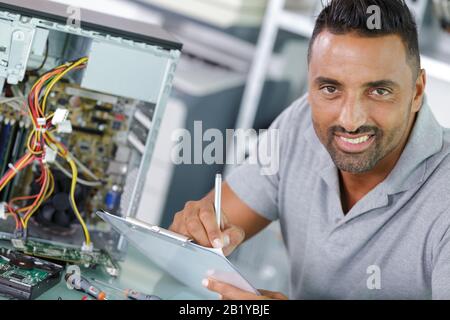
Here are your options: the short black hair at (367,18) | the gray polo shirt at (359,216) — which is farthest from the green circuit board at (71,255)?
the short black hair at (367,18)

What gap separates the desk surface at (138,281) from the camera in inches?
48.6

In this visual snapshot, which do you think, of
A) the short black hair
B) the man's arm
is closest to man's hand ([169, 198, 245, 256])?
the man's arm

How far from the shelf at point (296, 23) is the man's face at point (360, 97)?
1.27 metres

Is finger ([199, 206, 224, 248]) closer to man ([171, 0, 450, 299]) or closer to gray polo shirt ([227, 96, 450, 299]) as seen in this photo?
man ([171, 0, 450, 299])

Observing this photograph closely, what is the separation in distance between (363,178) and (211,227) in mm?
343

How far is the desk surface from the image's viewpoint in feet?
4.05

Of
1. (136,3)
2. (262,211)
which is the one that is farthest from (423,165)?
(136,3)

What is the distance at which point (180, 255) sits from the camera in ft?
4.04

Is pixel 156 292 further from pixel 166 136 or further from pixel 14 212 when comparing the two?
pixel 166 136

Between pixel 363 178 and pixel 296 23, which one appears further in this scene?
pixel 296 23

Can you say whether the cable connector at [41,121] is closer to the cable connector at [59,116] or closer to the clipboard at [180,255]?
the cable connector at [59,116]


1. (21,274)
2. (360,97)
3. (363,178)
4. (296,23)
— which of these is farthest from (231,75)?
(21,274)

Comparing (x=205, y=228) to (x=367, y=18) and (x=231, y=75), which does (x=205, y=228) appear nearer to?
(x=367, y=18)

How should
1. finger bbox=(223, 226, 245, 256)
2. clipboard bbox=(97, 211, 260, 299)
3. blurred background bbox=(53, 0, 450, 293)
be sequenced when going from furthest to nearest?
1. blurred background bbox=(53, 0, 450, 293)
2. finger bbox=(223, 226, 245, 256)
3. clipboard bbox=(97, 211, 260, 299)
